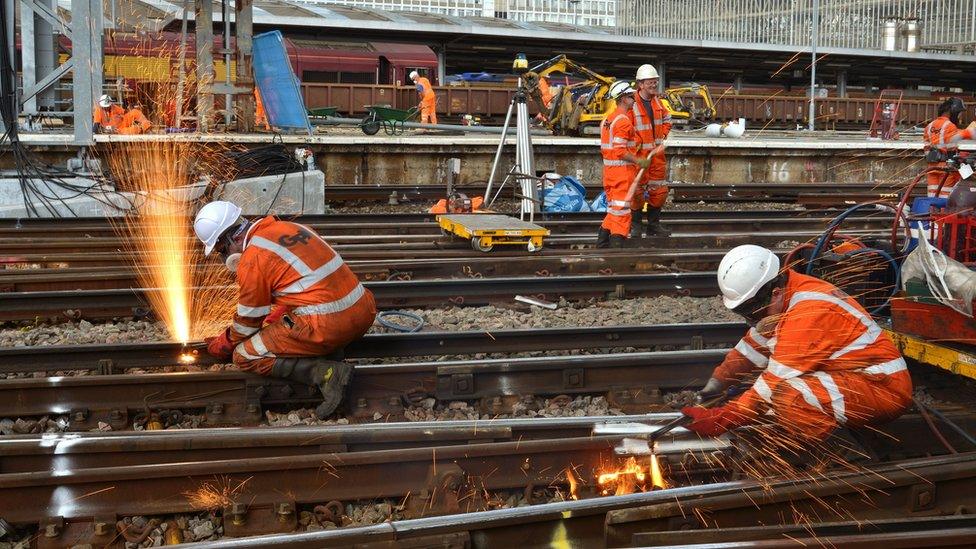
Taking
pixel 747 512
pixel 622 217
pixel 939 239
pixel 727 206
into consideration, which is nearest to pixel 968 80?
pixel 727 206

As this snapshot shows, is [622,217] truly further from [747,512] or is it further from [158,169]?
[158,169]

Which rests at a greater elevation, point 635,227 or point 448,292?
point 635,227

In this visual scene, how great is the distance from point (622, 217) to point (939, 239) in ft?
12.8

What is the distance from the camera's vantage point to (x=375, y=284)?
24.8ft

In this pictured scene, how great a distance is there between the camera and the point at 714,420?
4203 mm

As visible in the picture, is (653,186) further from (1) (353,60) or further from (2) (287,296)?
(1) (353,60)

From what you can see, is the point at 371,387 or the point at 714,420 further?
the point at 371,387

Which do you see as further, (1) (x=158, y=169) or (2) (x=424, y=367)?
(1) (x=158, y=169)

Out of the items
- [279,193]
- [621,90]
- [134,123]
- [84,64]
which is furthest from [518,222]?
[134,123]

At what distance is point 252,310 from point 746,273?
2.63 meters

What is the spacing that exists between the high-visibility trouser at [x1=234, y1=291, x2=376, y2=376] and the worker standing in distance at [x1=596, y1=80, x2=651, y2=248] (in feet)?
14.5

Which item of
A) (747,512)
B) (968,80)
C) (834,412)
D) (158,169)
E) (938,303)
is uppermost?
(968,80)

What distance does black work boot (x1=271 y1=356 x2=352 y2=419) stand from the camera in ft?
17.3

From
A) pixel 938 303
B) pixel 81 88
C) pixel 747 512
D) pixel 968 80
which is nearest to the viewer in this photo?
pixel 747 512
